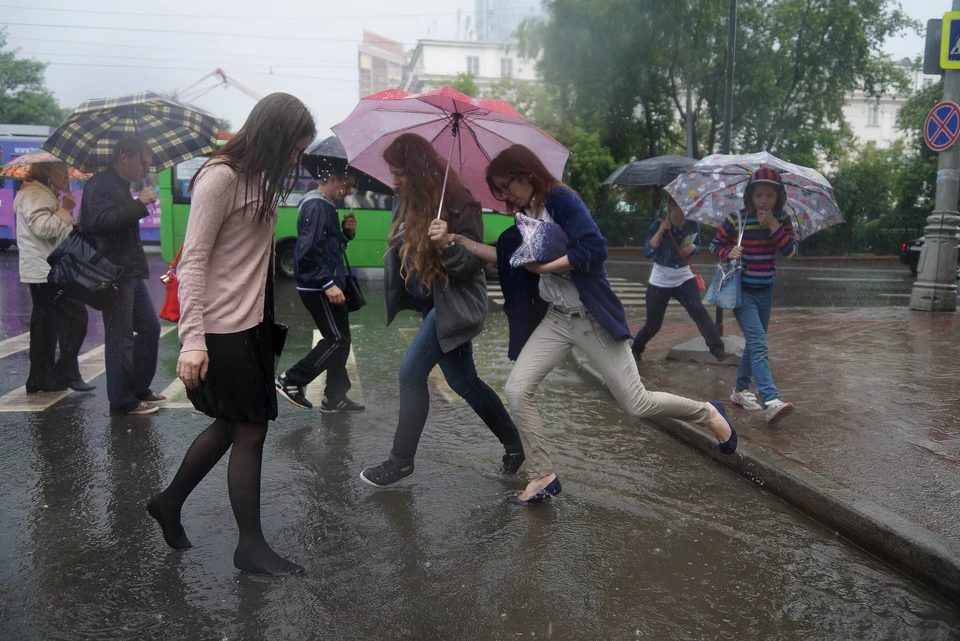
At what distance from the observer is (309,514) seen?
4043mm

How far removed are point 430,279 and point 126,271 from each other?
2.70 metres

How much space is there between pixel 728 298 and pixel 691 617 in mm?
3153

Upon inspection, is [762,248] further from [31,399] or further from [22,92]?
[22,92]

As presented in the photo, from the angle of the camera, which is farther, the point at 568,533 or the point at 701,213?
the point at 701,213

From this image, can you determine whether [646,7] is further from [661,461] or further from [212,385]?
[212,385]

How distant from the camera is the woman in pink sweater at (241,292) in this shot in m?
3.10

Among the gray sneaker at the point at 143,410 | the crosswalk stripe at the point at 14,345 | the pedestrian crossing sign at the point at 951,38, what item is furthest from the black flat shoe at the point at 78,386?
the pedestrian crossing sign at the point at 951,38

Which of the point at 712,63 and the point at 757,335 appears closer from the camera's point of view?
the point at 757,335

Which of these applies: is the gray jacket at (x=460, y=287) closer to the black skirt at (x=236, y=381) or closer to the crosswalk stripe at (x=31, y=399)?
the black skirt at (x=236, y=381)

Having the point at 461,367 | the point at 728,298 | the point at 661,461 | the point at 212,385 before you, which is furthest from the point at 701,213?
the point at 212,385

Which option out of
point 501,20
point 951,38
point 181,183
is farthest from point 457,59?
point 951,38

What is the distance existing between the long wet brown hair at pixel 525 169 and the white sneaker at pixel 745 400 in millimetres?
2707

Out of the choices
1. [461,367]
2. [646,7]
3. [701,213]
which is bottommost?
[461,367]

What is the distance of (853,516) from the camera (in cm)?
388
